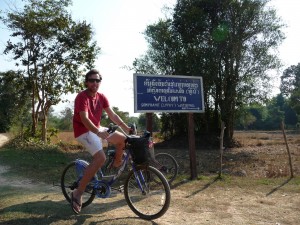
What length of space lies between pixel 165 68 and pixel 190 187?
1103 cm

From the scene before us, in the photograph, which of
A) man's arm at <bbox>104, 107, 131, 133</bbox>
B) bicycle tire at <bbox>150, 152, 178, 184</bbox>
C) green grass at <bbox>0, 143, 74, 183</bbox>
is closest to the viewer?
man's arm at <bbox>104, 107, 131, 133</bbox>

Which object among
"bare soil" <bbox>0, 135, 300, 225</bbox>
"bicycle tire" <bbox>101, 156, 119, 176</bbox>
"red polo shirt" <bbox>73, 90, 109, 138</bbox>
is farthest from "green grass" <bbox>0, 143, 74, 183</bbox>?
"red polo shirt" <bbox>73, 90, 109, 138</bbox>

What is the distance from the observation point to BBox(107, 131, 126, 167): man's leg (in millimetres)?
4719

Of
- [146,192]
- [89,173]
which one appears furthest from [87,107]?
[146,192]

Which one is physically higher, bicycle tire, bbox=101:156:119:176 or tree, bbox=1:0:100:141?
tree, bbox=1:0:100:141

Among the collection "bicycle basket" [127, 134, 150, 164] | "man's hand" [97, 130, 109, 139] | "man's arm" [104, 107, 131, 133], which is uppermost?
"man's arm" [104, 107, 131, 133]

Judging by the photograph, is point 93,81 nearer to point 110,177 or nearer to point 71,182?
point 110,177

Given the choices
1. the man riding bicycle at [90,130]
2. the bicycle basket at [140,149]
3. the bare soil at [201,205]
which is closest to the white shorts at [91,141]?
the man riding bicycle at [90,130]

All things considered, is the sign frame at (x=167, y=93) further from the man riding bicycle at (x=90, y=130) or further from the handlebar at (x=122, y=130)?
the man riding bicycle at (x=90, y=130)

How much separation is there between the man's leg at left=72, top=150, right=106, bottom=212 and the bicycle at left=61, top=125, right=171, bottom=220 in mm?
300

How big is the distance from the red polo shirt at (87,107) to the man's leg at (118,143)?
293 mm

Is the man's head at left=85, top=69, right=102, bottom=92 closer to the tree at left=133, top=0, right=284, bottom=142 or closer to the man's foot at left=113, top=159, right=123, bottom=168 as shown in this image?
the man's foot at left=113, top=159, right=123, bottom=168

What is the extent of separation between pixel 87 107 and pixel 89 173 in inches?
34.3

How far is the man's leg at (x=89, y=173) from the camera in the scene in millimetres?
4516
